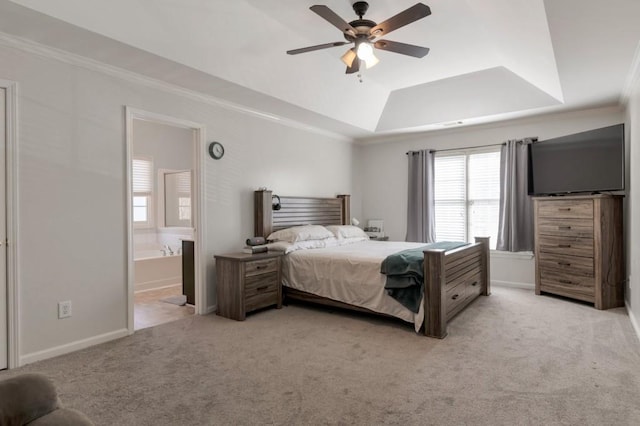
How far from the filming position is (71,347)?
3037mm

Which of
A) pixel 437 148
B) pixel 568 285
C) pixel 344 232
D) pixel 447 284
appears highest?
pixel 437 148

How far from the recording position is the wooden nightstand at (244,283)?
3.86m

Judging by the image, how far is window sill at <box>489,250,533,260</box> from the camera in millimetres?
5250

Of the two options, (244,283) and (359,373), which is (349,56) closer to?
(244,283)

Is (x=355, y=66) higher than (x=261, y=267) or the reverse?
higher

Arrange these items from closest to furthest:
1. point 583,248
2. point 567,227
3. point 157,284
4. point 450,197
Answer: point 583,248
point 567,227
point 157,284
point 450,197

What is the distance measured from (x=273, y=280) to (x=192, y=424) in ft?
7.40

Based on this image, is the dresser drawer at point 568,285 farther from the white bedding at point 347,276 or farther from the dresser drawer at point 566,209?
the white bedding at point 347,276

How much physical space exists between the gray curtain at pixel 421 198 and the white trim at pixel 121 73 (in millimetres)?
2400

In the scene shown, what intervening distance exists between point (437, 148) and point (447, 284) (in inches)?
127

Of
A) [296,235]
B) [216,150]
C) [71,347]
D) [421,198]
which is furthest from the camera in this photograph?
[421,198]

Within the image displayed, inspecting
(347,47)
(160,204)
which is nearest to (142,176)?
(160,204)

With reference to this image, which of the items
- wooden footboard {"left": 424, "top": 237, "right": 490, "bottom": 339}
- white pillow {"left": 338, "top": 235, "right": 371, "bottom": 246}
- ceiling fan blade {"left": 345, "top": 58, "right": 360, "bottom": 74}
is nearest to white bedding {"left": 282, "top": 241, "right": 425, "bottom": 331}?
wooden footboard {"left": 424, "top": 237, "right": 490, "bottom": 339}

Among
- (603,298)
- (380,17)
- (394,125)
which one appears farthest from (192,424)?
(394,125)
